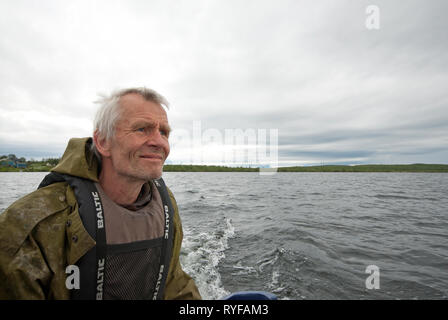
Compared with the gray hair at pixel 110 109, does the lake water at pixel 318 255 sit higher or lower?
lower

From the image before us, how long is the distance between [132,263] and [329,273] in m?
5.73

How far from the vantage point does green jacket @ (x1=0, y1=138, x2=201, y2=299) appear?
1.66 m

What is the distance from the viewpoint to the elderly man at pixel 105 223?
5.75ft

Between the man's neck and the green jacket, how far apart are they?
0.65ft

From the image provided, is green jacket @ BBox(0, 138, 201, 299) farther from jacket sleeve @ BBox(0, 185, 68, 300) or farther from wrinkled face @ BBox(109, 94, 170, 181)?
wrinkled face @ BBox(109, 94, 170, 181)

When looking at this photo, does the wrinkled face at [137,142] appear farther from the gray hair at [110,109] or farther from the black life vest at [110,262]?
the black life vest at [110,262]

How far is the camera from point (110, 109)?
8.10 feet

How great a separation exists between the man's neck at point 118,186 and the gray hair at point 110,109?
0.28 meters

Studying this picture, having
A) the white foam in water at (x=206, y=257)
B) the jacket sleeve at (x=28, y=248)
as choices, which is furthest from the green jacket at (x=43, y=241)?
the white foam in water at (x=206, y=257)

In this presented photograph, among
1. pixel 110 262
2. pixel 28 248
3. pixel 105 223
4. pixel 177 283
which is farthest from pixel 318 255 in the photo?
pixel 28 248

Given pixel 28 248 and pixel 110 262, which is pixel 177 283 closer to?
pixel 110 262

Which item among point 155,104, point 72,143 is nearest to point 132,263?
point 72,143
